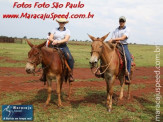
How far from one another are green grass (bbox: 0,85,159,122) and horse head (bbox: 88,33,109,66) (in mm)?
1917

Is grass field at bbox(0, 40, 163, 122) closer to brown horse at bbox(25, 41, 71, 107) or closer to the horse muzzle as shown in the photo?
brown horse at bbox(25, 41, 71, 107)

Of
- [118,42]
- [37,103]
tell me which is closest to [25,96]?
[37,103]

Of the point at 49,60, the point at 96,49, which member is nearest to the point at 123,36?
the point at 96,49

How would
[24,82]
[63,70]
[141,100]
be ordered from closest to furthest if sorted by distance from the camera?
[63,70]
[141,100]
[24,82]

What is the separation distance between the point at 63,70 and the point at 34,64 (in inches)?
61.4

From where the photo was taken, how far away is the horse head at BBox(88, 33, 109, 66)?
585 cm

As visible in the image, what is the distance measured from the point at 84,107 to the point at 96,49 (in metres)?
2.45

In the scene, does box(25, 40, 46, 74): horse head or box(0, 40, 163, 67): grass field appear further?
box(0, 40, 163, 67): grass field

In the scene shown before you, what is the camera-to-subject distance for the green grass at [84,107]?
20.0ft

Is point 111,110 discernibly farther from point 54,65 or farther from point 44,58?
point 44,58

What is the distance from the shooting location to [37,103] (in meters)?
7.39

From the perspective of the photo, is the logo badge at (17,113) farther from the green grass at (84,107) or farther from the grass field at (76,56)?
the grass field at (76,56)

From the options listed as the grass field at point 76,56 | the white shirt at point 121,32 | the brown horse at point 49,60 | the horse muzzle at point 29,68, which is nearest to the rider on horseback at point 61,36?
the brown horse at point 49,60

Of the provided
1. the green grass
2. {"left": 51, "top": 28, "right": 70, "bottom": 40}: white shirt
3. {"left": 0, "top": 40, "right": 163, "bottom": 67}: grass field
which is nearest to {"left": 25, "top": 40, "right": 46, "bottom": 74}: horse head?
{"left": 51, "top": 28, "right": 70, "bottom": 40}: white shirt
